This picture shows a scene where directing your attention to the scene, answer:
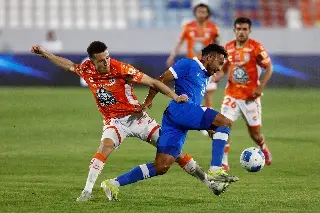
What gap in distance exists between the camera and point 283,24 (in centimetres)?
3388

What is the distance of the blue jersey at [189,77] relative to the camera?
9.93 meters

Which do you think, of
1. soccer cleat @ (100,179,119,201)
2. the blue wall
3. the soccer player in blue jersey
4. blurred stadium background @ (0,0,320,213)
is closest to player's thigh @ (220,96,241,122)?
blurred stadium background @ (0,0,320,213)

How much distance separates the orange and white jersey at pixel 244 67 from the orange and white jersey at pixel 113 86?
345 centimetres

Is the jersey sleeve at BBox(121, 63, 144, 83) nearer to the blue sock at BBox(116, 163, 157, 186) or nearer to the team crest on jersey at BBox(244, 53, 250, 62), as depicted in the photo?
the blue sock at BBox(116, 163, 157, 186)

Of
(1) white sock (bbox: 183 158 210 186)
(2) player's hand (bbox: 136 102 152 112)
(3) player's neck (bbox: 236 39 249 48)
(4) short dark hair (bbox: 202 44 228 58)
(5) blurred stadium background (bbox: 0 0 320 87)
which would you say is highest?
(4) short dark hair (bbox: 202 44 228 58)

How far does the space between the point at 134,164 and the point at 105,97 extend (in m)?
3.37

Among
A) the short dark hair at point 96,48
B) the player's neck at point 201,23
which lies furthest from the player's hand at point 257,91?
the player's neck at point 201,23

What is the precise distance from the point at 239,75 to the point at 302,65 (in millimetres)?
16975

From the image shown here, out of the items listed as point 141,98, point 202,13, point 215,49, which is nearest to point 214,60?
point 215,49

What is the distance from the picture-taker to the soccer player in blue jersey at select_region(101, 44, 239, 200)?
31.8 ft

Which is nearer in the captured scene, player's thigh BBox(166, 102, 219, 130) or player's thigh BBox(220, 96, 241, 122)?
player's thigh BBox(166, 102, 219, 130)

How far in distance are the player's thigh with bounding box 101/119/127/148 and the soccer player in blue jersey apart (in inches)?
14.6

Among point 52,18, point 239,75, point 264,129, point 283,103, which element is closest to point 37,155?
point 239,75

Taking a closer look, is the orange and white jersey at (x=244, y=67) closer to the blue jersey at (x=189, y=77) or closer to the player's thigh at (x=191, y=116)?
the blue jersey at (x=189, y=77)
